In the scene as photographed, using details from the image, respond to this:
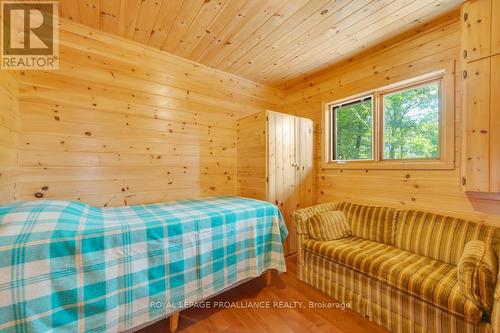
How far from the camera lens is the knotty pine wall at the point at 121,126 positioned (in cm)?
176

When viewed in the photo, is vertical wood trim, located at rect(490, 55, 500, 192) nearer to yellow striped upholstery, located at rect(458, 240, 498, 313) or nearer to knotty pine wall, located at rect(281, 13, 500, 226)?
knotty pine wall, located at rect(281, 13, 500, 226)

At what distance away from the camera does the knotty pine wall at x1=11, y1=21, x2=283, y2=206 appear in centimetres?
176

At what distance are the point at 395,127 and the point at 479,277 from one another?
1.58 m

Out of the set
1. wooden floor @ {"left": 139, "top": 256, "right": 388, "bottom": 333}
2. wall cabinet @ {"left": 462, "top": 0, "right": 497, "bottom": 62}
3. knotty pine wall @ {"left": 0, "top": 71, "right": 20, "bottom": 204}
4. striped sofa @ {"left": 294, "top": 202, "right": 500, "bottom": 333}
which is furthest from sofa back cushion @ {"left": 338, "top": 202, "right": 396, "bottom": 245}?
knotty pine wall @ {"left": 0, "top": 71, "right": 20, "bottom": 204}

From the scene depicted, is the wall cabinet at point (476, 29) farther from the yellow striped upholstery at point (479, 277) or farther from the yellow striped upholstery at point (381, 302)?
the yellow striped upholstery at point (381, 302)

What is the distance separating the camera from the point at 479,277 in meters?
→ 1.16

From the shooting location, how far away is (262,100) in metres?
3.26

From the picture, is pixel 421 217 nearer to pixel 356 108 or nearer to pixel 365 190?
pixel 365 190

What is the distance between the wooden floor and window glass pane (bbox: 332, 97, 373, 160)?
1684 millimetres

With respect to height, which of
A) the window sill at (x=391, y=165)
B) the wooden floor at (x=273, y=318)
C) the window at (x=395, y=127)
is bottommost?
the wooden floor at (x=273, y=318)

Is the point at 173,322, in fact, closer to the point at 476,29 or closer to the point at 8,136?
the point at 8,136

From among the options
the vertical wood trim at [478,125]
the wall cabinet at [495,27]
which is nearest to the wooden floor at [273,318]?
the vertical wood trim at [478,125]

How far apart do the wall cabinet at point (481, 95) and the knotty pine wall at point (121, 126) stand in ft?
7.70

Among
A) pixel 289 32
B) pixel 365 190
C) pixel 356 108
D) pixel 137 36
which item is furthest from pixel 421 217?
pixel 137 36
